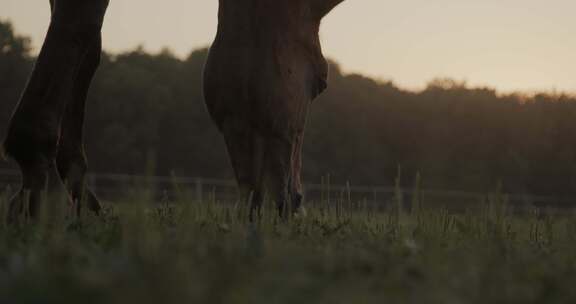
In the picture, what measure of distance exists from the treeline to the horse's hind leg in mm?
41298

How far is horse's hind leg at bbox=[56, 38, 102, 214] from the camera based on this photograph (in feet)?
13.8

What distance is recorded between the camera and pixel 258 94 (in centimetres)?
327

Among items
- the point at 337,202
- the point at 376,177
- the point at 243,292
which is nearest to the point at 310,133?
the point at 376,177

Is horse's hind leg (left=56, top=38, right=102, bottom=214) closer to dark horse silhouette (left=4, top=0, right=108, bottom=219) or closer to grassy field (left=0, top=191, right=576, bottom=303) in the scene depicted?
dark horse silhouette (left=4, top=0, right=108, bottom=219)

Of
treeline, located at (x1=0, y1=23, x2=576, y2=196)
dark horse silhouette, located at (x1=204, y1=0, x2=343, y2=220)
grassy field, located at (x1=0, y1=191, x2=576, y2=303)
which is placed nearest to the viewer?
grassy field, located at (x1=0, y1=191, x2=576, y2=303)

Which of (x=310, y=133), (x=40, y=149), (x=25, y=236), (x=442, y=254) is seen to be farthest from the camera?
(x=310, y=133)

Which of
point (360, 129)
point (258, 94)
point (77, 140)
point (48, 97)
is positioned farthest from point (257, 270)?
point (360, 129)

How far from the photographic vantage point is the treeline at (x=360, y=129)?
48.4 m

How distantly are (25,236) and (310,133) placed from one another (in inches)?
2042

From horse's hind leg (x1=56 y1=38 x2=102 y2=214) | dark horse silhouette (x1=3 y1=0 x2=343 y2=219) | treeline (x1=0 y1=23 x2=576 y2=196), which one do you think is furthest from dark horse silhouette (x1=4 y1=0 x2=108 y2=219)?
treeline (x1=0 y1=23 x2=576 y2=196)

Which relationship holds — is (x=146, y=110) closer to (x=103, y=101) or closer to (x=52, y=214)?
(x=103, y=101)

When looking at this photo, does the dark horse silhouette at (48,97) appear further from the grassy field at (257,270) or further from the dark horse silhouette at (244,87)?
the grassy field at (257,270)

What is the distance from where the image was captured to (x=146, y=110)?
50656 millimetres

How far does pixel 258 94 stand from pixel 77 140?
1.43 m
